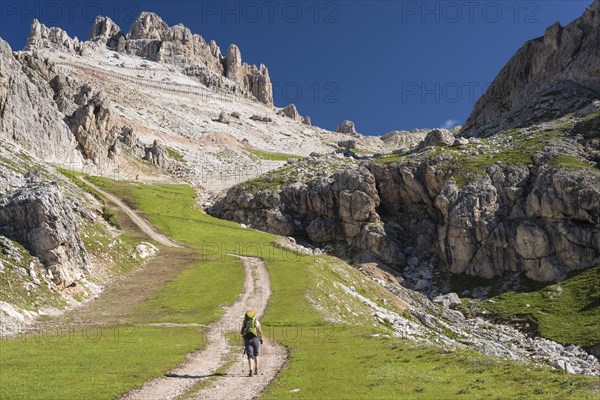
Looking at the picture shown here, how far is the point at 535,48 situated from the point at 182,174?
147 m

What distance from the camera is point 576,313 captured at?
7325cm

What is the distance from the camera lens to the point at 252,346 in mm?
27234

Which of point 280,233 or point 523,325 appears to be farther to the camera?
point 280,233

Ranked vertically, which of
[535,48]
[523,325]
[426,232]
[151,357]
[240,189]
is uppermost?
[535,48]

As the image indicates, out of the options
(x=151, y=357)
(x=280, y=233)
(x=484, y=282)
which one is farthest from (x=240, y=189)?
(x=151, y=357)

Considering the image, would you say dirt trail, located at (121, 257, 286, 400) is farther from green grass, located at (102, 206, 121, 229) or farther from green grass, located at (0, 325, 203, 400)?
→ green grass, located at (102, 206, 121, 229)

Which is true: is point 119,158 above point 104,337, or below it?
above

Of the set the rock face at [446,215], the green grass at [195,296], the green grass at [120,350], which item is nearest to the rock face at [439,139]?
the rock face at [446,215]

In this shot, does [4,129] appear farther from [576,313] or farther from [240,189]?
[576,313]

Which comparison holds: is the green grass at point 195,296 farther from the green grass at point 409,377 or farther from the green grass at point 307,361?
the green grass at point 409,377

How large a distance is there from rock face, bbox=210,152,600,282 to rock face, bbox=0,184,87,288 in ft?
238

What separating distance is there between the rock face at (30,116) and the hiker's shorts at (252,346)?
102m

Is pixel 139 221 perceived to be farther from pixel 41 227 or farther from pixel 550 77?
pixel 550 77

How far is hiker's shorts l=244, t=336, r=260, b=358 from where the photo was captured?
2697 cm
